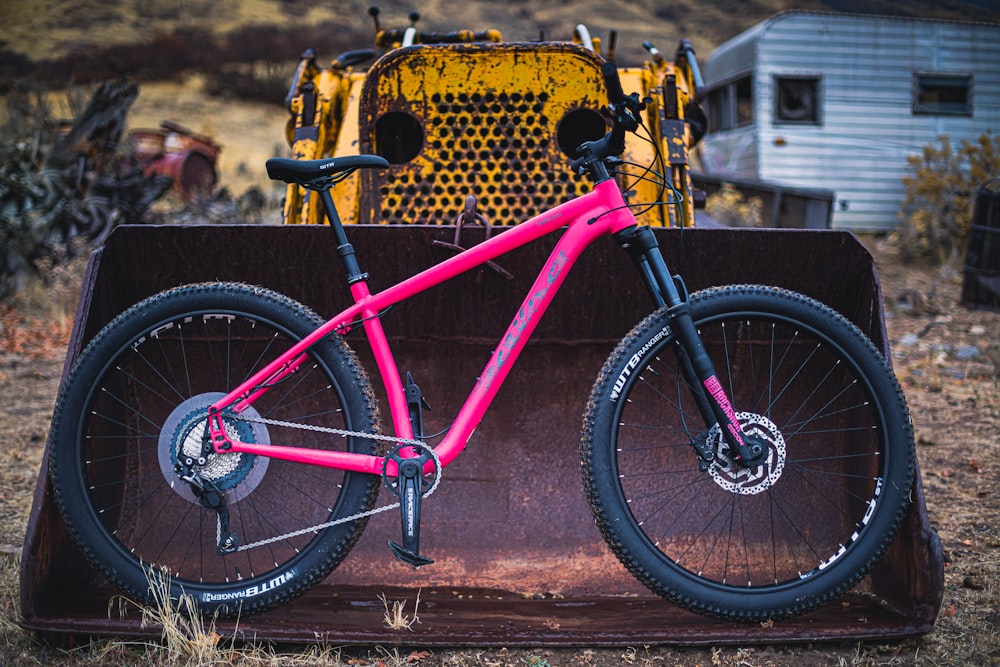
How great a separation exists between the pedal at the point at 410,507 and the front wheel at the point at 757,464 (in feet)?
1.63

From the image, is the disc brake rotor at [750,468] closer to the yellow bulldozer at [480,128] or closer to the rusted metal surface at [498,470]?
the rusted metal surface at [498,470]

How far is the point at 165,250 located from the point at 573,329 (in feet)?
4.90

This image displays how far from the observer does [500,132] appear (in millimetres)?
3350

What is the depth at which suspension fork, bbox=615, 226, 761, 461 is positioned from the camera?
7.29 feet

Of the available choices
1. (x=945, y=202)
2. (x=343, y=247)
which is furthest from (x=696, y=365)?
(x=945, y=202)

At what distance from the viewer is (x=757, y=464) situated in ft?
7.31

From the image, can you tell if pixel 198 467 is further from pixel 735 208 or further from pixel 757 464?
pixel 735 208

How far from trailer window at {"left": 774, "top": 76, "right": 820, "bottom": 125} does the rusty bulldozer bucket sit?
1059 cm

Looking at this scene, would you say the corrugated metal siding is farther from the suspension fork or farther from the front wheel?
the suspension fork

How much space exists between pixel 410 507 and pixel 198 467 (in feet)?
2.16

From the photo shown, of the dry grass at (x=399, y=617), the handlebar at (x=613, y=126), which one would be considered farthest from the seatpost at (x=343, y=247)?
the dry grass at (x=399, y=617)

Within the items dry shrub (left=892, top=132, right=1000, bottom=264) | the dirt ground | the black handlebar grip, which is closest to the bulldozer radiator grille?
the black handlebar grip

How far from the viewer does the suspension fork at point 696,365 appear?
2.22m

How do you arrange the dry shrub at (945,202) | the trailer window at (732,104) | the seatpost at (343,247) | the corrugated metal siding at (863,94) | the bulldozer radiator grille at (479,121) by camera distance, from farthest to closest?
1. the trailer window at (732,104)
2. the corrugated metal siding at (863,94)
3. the dry shrub at (945,202)
4. the bulldozer radiator grille at (479,121)
5. the seatpost at (343,247)
